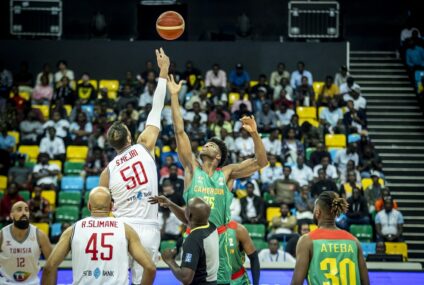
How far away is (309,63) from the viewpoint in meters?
23.2

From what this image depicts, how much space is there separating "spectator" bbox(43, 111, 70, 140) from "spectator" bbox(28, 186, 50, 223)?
2.80 metres

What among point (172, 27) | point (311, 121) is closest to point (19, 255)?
point (172, 27)

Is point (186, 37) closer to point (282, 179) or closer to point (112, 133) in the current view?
point (282, 179)

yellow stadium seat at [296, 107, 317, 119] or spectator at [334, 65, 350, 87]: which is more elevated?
spectator at [334, 65, 350, 87]

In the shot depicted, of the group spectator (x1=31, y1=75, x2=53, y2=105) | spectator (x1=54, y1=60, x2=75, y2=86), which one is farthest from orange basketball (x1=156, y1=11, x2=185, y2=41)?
spectator (x1=54, y1=60, x2=75, y2=86)

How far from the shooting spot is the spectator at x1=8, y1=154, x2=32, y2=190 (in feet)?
58.7

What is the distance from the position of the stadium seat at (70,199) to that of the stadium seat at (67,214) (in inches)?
14.2

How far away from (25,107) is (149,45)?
166 inches

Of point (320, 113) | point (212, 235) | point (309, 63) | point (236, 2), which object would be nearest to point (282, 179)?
point (320, 113)

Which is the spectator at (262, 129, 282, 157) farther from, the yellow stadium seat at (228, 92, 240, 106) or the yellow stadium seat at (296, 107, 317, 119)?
the yellow stadium seat at (228, 92, 240, 106)

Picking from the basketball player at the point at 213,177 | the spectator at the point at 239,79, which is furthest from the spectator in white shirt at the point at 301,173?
the basketball player at the point at 213,177

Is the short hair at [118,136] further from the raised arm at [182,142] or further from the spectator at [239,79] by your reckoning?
the spectator at [239,79]

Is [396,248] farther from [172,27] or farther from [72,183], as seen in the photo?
[172,27]

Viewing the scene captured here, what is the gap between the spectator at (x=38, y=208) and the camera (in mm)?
16766
